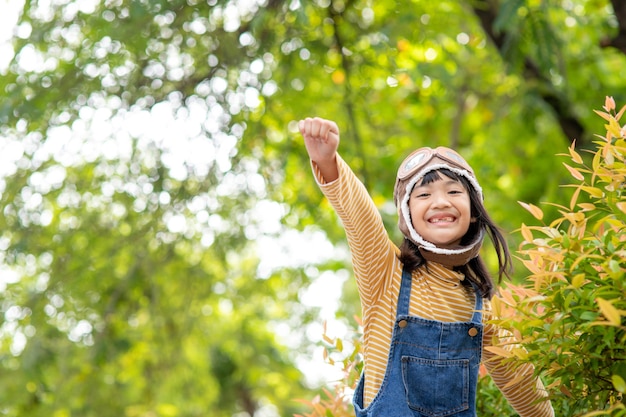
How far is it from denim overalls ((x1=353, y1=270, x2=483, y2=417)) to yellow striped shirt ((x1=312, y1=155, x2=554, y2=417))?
0.02 meters

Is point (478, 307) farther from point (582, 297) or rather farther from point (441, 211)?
point (582, 297)

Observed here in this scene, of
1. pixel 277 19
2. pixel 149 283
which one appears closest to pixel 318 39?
pixel 277 19

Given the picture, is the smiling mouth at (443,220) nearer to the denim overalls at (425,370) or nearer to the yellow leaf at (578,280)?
the denim overalls at (425,370)

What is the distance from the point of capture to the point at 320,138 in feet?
5.50

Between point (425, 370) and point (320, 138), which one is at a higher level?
point (320, 138)

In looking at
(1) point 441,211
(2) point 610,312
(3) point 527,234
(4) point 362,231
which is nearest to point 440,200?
(1) point 441,211

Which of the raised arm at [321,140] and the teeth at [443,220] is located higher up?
the raised arm at [321,140]

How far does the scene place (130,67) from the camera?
493cm

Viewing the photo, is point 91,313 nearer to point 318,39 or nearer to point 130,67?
point 130,67

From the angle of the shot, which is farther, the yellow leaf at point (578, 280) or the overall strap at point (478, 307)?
the overall strap at point (478, 307)

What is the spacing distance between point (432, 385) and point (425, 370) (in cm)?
4

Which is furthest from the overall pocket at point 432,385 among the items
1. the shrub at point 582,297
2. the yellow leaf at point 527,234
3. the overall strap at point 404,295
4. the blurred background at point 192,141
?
the blurred background at point 192,141

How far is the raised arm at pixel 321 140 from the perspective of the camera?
5.45ft

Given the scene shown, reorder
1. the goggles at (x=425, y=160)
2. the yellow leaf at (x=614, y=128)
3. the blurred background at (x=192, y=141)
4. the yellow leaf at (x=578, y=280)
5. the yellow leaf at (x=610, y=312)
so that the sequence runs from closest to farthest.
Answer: the yellow leaf at (x=610, y=312), the yellow leaf at (x=578, y=280), the yellow leaf at (x=614, y=128), the goggles at (x=425, y=160), the blurred background at (x=192, y=141)
